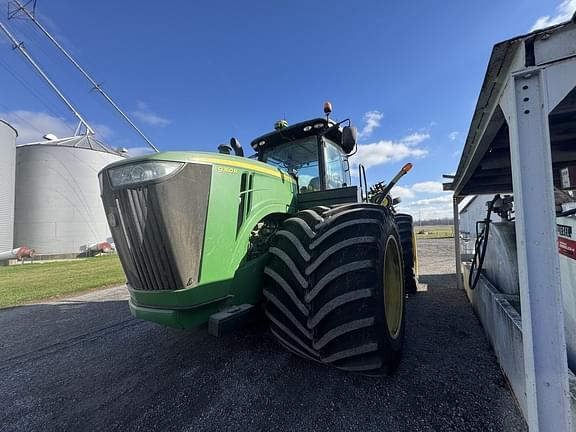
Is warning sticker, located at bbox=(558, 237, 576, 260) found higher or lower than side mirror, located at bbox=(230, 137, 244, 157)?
lower

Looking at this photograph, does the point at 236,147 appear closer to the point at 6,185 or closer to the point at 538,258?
the point at 538,258

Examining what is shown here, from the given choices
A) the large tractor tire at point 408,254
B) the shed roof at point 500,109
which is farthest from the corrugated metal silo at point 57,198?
the shed roof at point 500,109

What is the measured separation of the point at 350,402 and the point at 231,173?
1.89m

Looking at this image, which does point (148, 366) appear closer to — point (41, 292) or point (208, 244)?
point (208, 244)

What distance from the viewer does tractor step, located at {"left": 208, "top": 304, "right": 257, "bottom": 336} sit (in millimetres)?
1810

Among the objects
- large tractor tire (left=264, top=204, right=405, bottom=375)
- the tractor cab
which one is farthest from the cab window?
large tractor tire (left=264, top=204, right=405, bottom=375)

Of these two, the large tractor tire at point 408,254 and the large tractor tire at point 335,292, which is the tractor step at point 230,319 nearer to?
the large tractor tire at point 335,292

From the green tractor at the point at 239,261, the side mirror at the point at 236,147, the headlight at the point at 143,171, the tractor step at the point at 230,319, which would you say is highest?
the side mirror at the point at 236,147

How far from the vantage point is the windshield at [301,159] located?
3.38 meters

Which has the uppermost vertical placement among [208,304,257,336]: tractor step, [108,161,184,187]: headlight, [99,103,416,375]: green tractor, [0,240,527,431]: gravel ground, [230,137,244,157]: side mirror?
[230,137,244,157]: side mirror

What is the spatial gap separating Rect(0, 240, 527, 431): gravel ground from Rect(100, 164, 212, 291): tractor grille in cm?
93

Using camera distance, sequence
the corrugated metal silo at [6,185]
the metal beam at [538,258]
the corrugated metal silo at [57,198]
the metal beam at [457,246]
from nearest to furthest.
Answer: the metal beam at [538,258] → the metal beam at [457,246] → the corrugated metal silo at [6,185] → the corrugated metal silo at [57,198]

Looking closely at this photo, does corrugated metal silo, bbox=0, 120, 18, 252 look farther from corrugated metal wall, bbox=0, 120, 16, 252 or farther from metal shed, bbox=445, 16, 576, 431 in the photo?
metal shed, bbox=445, 16, 576, 431

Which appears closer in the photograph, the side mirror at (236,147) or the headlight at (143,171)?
the headlight at (143,171)
